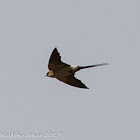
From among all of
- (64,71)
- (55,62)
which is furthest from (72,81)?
(55,62)

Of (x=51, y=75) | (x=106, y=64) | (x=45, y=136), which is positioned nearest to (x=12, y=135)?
(x=45, y=136)

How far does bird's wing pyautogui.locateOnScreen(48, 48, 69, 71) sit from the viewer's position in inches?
1186

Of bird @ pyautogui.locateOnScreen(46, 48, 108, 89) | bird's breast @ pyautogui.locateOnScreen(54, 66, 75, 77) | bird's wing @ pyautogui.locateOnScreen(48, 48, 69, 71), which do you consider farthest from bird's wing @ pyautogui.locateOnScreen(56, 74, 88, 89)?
bird's wing @ pyautogui.locateOnScreen(48, 48, 69, 71)

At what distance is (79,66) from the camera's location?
31516mm

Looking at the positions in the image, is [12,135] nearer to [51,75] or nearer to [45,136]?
[45,136]

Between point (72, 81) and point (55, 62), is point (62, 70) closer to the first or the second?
point (55, 62)

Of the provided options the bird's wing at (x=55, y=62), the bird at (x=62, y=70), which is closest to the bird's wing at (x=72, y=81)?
the bird at (x=62, y=70)

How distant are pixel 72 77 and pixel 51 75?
1.47 m

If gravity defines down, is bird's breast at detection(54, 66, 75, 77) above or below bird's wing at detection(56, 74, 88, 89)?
above

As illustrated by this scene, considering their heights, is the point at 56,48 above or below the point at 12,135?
above

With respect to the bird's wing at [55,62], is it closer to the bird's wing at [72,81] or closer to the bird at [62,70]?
the bird at [62,70]

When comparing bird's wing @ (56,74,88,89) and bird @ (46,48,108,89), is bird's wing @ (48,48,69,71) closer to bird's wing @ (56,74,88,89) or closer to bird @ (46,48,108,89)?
bird @ (46,48,108,89)

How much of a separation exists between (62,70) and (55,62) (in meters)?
1.09

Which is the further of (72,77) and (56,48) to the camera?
(72,77)
